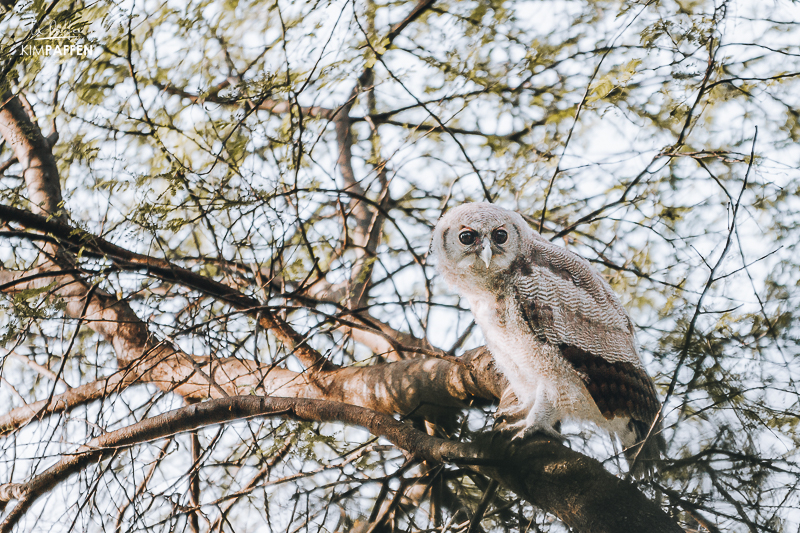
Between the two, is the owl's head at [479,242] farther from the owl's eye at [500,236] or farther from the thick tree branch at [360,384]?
the thick tree branch at [360,384]

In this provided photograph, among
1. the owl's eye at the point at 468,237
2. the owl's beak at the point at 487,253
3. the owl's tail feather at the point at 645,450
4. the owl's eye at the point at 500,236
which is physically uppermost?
the owl's eye at the point at 468,237

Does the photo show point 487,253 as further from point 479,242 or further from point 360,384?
point 360,384

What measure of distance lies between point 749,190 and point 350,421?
2244mm

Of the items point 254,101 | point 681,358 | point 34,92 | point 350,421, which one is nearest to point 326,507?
point 350,421

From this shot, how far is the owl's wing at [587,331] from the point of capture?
7.00 feet

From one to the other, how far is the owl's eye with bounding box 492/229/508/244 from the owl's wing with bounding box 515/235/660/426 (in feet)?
0.40

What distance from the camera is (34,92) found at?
3555 millimetres

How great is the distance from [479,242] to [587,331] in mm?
540

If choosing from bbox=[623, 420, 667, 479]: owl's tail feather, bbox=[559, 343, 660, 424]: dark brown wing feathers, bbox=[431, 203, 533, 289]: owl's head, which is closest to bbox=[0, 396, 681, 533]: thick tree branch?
bbox=[623, 420, 667, 479]: owl's tail feather

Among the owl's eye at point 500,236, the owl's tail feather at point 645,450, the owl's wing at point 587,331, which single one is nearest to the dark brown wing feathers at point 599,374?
the owl's wing at point 587,331

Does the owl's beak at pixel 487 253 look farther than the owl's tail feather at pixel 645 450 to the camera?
Yes

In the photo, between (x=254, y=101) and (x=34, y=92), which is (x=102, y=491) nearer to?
(x=254, y=101)

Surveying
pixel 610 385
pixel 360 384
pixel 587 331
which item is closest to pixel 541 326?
pixel 587 331

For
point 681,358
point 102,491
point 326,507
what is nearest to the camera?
point 681,358
